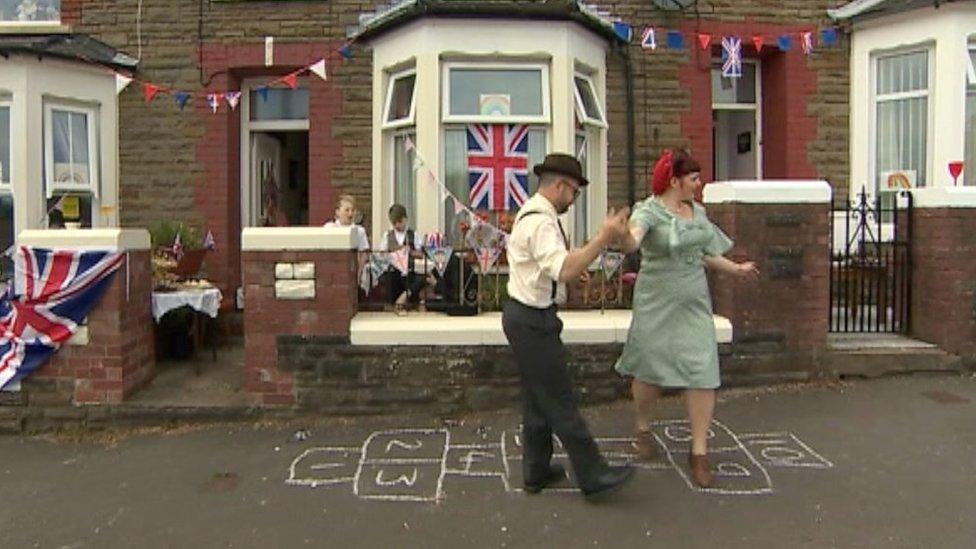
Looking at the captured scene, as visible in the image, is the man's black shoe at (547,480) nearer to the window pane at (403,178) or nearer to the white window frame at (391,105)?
the window pane at (403,178)

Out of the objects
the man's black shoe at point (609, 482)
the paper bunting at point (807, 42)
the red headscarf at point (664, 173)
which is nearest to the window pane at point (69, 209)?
the red headscarf at point (664, 173)

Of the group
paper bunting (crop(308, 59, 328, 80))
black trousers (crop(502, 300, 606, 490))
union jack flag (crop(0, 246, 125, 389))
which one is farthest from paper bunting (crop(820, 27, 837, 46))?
union jack flag (crop(0, 246, 125, 389))

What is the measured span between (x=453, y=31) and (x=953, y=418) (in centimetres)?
547

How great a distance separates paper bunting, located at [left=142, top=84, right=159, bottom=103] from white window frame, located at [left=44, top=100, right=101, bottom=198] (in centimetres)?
53

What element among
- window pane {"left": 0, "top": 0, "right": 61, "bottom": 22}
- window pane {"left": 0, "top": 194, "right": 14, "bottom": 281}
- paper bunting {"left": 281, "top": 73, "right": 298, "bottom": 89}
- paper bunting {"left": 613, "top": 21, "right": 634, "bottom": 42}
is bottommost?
window pane {"left": 0, "top": 194, "right": 14, "bottom": 281}

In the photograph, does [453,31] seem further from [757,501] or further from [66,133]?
[757,501]

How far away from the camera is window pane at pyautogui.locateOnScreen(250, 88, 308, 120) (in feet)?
33.4

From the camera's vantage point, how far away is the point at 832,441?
18.0ft

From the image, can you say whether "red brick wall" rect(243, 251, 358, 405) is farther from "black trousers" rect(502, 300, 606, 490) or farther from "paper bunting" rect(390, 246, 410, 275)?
"black trousers" rect(502, 300, 606, 490)

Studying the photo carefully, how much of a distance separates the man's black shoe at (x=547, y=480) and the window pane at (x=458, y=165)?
4049mm

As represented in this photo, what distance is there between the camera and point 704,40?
30.9 feet

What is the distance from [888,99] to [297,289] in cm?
720

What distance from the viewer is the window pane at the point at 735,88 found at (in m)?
10.6

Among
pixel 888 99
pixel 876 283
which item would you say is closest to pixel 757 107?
pixel 888 99
